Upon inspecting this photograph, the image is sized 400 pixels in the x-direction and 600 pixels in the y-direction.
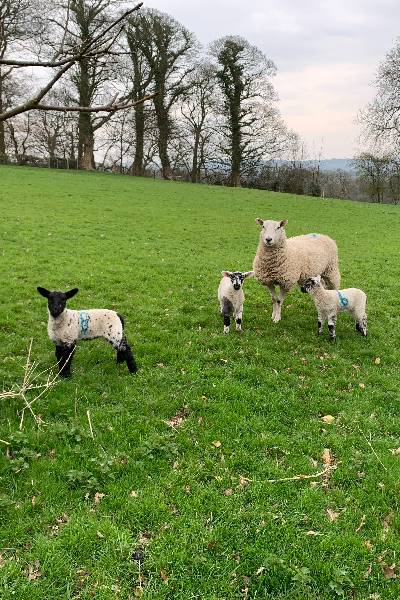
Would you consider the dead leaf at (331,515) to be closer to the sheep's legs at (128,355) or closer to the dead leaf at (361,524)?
the dead leaf at (361,524)

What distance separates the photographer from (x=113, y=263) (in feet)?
50.5

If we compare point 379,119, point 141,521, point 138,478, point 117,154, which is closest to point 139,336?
point 138,478

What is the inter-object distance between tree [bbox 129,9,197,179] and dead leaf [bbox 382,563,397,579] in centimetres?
4996

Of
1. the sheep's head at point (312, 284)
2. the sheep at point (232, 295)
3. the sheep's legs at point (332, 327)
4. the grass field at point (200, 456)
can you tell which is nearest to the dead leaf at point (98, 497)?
the grass field at point (200, 456)

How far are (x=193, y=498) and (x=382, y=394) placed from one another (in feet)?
12.7

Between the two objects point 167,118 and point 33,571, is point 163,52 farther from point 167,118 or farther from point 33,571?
point 33,571

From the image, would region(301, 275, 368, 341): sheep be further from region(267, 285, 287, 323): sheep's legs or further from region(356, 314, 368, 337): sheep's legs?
region(267, 285, 287, 323): sheep's legs

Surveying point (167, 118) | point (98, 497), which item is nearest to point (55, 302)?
point (98, 497)

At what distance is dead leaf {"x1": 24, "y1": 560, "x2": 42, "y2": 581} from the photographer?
430 cm

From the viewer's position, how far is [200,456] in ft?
19.7

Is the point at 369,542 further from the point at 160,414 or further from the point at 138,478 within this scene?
the point at 160,414

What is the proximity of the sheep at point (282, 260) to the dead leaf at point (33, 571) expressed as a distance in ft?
24.5

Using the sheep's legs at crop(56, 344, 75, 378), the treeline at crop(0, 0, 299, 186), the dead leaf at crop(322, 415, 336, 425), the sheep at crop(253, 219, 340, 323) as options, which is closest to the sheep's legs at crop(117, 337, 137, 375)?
the sheep's legs at crop(56, 344, 75, 378)

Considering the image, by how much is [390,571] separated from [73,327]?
531 cm
